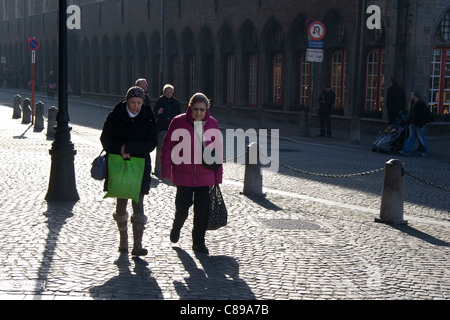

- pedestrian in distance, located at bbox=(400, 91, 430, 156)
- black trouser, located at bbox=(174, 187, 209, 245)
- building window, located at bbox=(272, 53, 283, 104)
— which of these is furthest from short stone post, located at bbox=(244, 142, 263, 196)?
building window, located at bbox=(272, 53, 283, 104)

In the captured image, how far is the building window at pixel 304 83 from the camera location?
94.7ft

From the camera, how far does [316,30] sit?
2197cm

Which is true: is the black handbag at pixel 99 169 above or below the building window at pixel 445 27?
below

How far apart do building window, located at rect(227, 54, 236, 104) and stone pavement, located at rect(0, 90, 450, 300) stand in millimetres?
21869

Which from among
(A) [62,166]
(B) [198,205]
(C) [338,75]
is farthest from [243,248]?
(C) [338,75]

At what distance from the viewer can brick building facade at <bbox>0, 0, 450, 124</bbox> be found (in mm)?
23172

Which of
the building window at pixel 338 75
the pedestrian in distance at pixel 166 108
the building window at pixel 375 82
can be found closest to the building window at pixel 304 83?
the building window at pixel 338 75

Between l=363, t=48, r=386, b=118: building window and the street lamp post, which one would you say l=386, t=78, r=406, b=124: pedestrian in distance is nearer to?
l=363, t=48, r=386, b=118: building window

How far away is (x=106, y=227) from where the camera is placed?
841cm

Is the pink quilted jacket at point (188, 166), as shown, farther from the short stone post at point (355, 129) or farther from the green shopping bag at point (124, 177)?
the short stone post at point (355, 129)

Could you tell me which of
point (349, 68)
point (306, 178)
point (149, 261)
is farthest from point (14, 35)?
point (149, 261)

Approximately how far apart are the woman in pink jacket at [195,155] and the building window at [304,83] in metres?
21.8

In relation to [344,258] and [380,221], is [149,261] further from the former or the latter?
[380,221]
